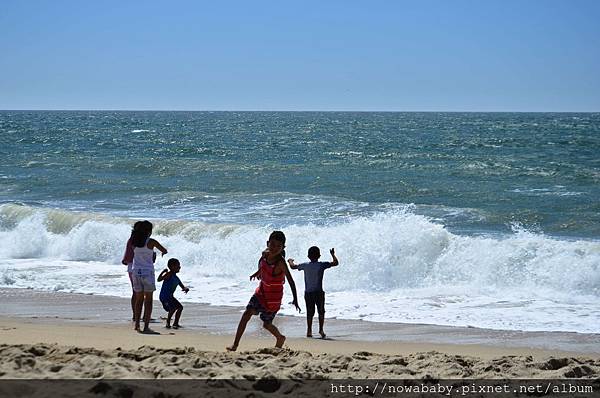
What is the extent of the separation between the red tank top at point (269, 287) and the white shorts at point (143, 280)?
2093 millimetres

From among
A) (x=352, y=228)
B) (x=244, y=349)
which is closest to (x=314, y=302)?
(x=244, y=349)

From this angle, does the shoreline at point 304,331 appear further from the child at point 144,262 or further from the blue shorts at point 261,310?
the blue shorts at point 261,310

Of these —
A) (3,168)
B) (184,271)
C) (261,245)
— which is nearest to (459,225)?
(261,245)

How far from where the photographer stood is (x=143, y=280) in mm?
9445

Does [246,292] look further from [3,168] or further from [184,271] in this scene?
[3,168]

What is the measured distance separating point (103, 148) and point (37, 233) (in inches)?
1152

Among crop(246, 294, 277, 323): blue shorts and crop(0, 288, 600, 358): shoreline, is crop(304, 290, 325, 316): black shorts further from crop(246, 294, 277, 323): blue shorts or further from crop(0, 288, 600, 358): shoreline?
crop(246, 294, 277, 323): blue shorts

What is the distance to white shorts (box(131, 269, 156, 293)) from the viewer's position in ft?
Answer: 30.9

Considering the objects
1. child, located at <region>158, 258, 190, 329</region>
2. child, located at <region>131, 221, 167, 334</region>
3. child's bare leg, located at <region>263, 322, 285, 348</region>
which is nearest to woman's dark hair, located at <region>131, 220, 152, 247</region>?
child, located at <region>131, 221, 167, 334</region>

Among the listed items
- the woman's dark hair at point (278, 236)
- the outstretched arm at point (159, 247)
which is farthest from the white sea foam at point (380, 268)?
the woman's dark hair at point (278, 236)

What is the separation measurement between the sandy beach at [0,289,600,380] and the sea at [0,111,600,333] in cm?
81

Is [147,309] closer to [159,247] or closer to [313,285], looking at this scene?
[159,247]

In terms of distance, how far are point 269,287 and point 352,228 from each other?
935 cm

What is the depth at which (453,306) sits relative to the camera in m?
12.2
